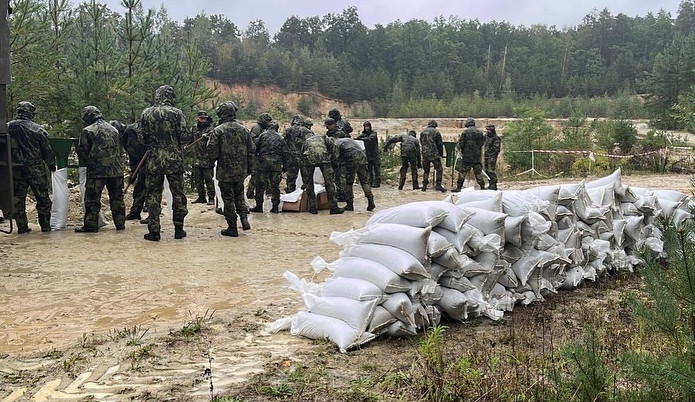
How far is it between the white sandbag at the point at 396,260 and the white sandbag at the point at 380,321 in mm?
283

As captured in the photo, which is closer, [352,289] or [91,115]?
[352,289]

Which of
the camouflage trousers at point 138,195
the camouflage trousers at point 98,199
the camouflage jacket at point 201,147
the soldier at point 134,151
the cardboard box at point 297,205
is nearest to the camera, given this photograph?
the camouflage trousers at point 98,199

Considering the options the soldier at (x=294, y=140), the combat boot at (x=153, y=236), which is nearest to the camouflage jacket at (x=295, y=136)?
the soldier at (x=294, y=140)

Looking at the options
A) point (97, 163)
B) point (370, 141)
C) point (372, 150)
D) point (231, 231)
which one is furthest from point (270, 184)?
point (372, 150)

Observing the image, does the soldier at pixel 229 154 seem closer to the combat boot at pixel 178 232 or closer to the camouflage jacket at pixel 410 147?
the combat boot at pixel 178 232

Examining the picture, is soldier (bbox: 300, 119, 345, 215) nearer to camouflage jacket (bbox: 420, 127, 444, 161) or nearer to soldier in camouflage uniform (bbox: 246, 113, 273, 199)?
soldier in camouflage uniform (bbox: 246, 113, 273, 199)

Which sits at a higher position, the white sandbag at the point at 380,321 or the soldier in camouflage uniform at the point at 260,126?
the soldier in camouflage uniform at the point at 260,126

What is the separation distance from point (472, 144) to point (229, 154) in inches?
259

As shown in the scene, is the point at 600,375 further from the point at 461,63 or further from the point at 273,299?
the point at 461,63

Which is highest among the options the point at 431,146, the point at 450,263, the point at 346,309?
the point at 431,146

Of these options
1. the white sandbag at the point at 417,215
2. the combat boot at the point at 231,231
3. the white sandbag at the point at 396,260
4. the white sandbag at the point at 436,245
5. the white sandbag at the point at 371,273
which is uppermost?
the white sandbag at the point at 417,215

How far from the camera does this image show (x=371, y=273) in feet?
14.6

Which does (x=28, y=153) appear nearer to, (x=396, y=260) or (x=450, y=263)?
(x=396, y=260)

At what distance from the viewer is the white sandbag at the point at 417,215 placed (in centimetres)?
480
